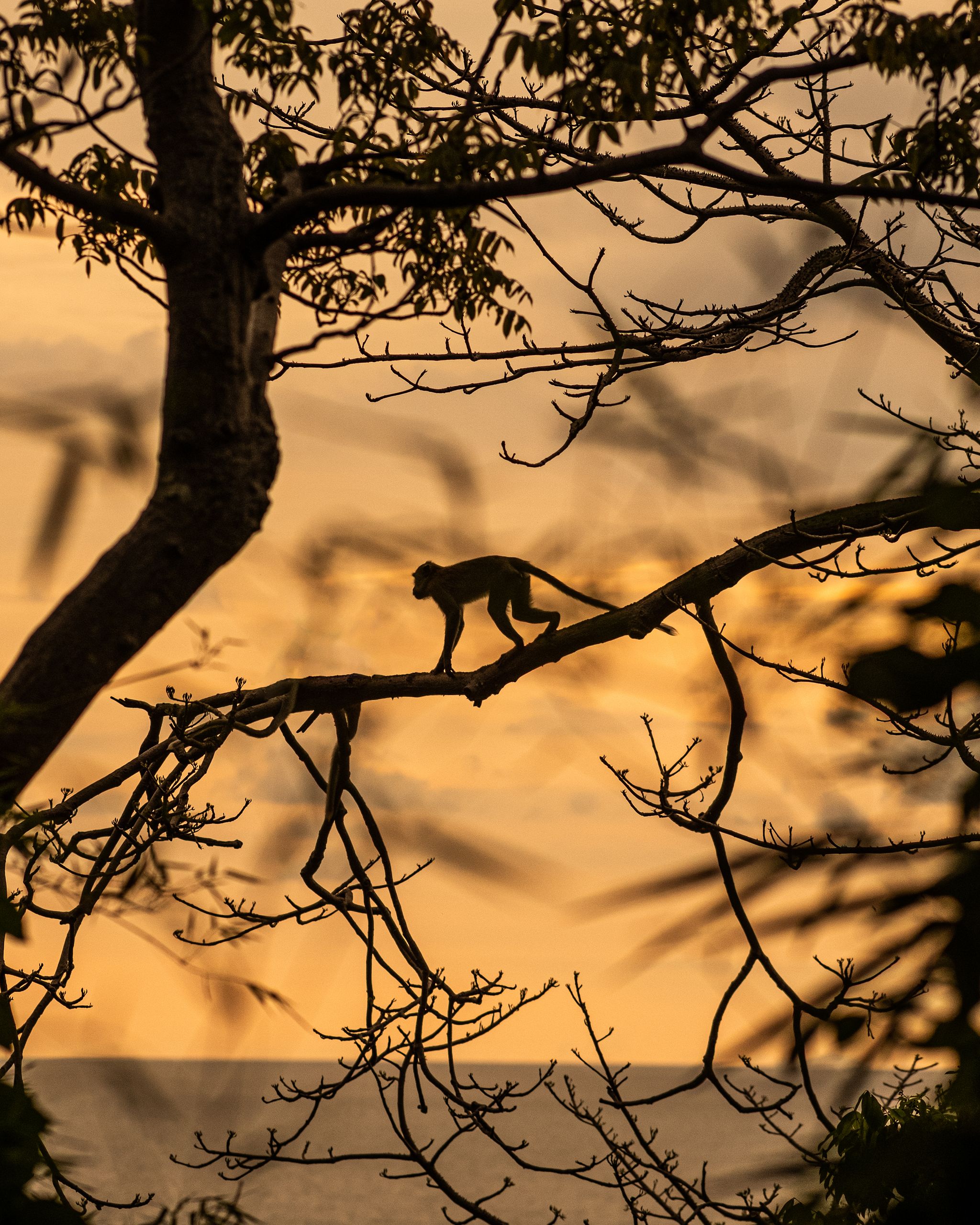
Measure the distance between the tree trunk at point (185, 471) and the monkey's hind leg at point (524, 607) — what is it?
9.27 ft

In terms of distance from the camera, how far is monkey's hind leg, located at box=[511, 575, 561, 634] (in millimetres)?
5520

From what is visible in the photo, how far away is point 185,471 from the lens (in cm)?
261

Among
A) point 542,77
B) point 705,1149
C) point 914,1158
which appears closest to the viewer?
point 914,1158

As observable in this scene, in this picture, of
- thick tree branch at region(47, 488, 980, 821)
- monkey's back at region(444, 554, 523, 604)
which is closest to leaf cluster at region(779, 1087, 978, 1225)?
thick tree branch at region(47, 488, 980, 821)

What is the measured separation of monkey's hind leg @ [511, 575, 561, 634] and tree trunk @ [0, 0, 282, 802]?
9.27 feet

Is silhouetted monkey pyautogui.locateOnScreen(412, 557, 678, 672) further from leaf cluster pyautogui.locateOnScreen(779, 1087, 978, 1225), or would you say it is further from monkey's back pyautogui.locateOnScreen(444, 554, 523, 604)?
leaf cluster pyautogui.locateOnScreen(779, 1087, 978, 1225)

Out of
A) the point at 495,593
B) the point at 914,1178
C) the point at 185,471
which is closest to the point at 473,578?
the point at 495,593

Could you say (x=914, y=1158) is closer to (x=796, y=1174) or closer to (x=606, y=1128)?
(x=796, y=1174)

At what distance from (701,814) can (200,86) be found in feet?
8.13

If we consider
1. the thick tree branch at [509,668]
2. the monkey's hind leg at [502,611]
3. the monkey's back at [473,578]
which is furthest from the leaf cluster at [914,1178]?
the monkey's hind leg at [502,611]

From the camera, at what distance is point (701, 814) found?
3.40 metres

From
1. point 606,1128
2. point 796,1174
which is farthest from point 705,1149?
point 796,1174

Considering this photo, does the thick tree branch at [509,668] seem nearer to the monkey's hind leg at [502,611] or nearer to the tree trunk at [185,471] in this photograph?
the tree trunk at [185,471]

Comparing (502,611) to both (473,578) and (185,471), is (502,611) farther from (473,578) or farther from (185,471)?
(185,471)
